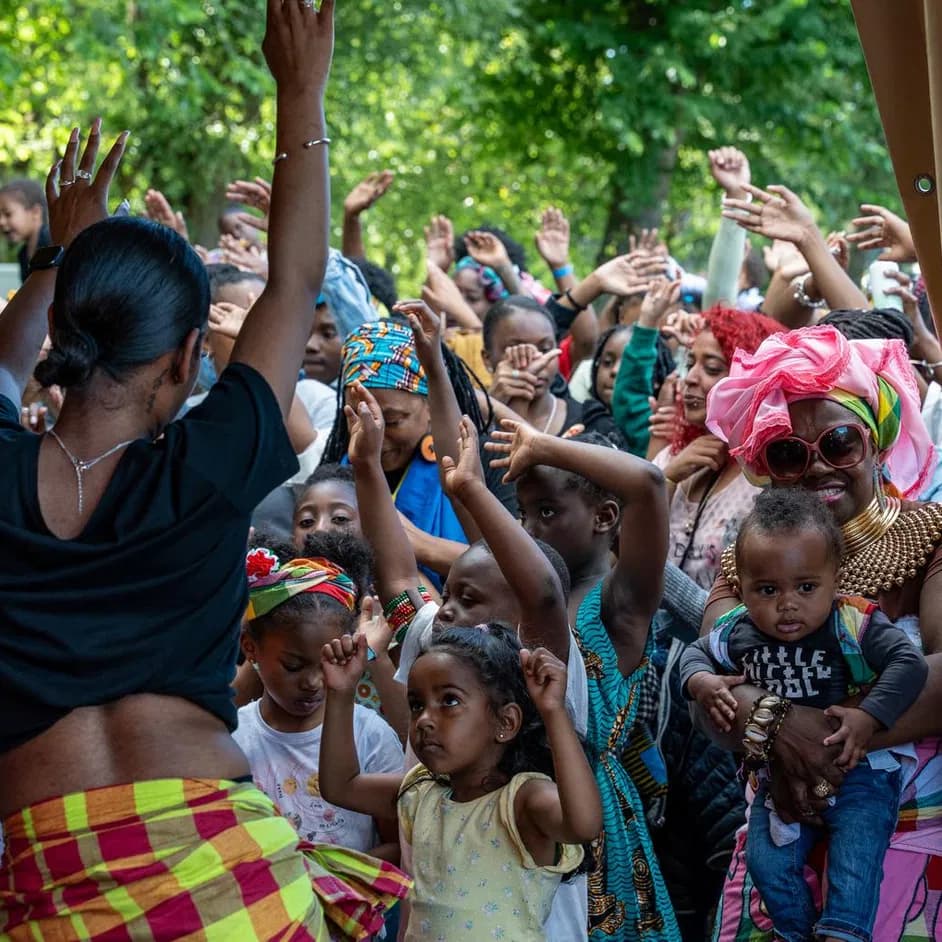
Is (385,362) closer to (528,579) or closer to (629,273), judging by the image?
(528,579)

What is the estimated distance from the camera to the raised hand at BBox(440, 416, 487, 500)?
375 centimetres

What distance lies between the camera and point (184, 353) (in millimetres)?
2701

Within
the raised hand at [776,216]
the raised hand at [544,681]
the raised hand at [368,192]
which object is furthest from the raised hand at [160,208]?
the raised hand at [544,681]

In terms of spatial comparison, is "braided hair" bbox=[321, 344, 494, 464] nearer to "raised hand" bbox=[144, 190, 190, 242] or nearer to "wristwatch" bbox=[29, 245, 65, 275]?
"wristwatch" bbox=[29, 245, 65, 275]

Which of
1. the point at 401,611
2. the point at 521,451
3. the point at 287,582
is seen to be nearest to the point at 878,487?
the point at 521,451

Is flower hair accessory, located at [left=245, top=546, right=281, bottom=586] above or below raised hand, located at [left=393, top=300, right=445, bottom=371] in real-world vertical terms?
below

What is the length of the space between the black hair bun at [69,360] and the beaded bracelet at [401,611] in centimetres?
172

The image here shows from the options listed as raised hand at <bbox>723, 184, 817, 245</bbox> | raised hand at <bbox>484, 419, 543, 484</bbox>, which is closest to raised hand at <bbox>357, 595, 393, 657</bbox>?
raised hand at <bbox>484, 419, 543, 484</bbox>

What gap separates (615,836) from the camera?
3.81 metres

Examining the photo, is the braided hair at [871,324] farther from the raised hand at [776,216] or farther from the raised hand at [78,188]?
the raised hand at [78,188]

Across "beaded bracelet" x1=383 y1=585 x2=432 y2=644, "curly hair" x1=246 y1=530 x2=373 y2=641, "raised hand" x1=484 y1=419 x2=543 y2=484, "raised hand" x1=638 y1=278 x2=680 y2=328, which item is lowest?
"beaded bracelet" x1=383 y1=585 x2=432 y2=644

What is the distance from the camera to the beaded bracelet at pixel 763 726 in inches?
137

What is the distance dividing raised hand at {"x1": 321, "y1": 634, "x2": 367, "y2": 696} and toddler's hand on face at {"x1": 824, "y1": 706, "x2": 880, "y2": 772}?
1166mm

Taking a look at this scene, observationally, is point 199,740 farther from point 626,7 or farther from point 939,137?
point 626,7
